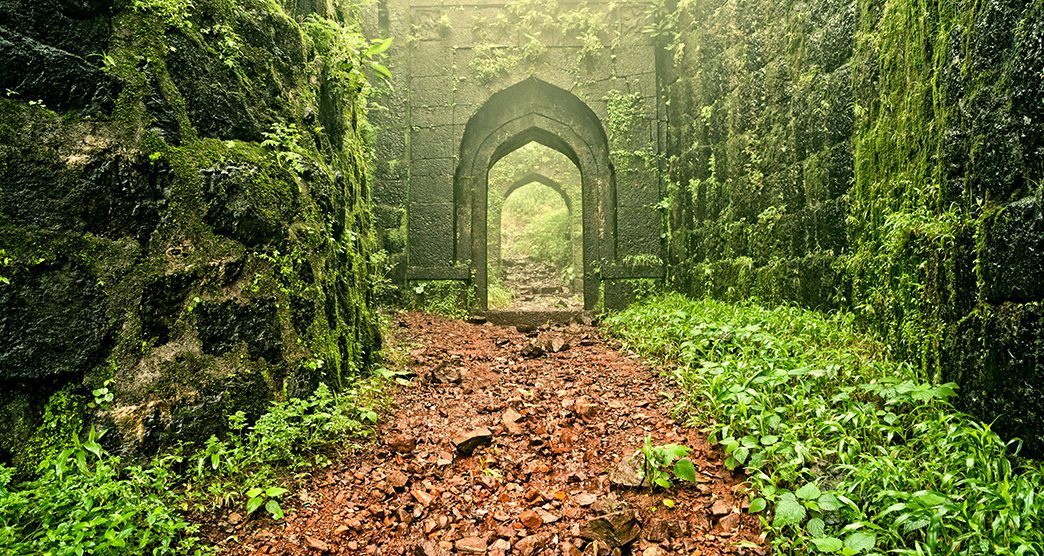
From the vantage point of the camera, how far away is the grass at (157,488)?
1.81 m

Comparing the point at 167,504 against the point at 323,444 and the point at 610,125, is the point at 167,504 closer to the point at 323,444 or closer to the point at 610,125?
the point at 323,444

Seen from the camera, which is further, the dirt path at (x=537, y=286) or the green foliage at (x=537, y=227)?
the green foliage at (x=537, y=227)

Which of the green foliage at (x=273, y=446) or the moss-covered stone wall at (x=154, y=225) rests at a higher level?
the moss-covered stone wall at (x=154, y=225)

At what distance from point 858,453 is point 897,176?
5.43ft

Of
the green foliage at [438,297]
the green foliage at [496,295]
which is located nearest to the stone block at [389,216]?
the green foliage at [438,297]

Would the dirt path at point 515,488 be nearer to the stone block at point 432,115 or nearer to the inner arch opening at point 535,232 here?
the stone block at point 432,115

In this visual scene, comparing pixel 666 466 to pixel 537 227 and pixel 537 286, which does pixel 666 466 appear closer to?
pixel 537 286

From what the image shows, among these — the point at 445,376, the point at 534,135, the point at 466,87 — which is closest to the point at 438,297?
the point at 534,135

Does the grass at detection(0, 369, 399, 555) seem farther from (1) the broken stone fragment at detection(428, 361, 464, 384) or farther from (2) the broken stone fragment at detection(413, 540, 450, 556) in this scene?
(1) the broken stone fragment at detection(428, 361, 464, 384)

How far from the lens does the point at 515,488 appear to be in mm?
2590

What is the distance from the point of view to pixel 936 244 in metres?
2.57

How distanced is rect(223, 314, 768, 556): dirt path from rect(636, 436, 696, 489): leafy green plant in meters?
0.06

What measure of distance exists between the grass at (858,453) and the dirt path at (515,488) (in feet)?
0.58

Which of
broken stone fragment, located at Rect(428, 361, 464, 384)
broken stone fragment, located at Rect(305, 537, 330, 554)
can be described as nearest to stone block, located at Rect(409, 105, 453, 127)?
broken stone fragment, located at Rect(428, 361, 464, 384)
